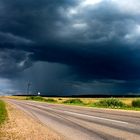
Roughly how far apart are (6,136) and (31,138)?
1.32 m

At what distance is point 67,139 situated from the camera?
1188cm

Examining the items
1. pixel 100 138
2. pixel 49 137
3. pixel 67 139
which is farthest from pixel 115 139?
pixel 49 137

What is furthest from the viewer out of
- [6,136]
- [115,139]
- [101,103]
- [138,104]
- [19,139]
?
[101,103]

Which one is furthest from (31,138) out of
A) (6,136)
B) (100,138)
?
(100,138)

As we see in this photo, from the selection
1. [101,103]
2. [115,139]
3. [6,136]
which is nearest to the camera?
[115,139]

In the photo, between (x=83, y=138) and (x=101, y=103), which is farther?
(x=101, y=103)

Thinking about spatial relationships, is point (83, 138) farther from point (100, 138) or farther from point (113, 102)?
point (113, 102)

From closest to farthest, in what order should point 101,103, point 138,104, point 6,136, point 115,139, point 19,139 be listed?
point 115,139 < point 19,139 < point 6,136 < point 138,104 < point 101,103

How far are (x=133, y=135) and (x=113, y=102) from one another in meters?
38.2

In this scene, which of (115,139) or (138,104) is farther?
(138,104)

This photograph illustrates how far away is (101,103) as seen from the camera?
5309cm

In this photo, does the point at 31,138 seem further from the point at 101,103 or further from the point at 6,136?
the point at 101,103

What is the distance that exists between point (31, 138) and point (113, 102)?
38914 millimetres

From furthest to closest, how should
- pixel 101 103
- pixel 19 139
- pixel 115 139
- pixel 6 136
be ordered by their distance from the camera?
pixel 101 103, pixel 6 136, pixel 19 139, pixel 115 139
